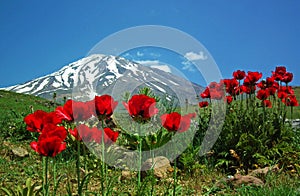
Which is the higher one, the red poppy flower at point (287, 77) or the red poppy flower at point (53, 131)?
the red poppy flower at point (287, 77)

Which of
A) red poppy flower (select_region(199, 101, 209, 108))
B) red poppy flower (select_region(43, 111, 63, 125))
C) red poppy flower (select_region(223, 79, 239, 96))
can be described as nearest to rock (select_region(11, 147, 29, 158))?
red poppy flower (select_region(199, 101, 209, 108))

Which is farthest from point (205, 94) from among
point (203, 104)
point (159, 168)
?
point (159, 168)

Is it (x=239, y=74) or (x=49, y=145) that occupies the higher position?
(x=239, y=74)

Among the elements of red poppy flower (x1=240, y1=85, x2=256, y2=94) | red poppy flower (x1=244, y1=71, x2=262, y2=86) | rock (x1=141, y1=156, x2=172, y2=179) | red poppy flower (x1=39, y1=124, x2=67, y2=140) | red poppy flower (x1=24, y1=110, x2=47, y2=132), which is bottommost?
rock (x1=141, y1=156, x2=172, y2=179)

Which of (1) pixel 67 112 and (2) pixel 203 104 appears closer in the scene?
(1) pixel 67 112

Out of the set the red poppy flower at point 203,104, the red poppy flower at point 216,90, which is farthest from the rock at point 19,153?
the red poppy flower at point 216,90

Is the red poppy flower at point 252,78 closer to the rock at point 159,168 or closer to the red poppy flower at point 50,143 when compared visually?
the rock at point 159,168

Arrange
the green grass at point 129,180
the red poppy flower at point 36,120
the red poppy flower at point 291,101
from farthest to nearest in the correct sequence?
the red poppy flower at point 291,101, the green grass at point 129,180, the red poppy flower at point 36,120

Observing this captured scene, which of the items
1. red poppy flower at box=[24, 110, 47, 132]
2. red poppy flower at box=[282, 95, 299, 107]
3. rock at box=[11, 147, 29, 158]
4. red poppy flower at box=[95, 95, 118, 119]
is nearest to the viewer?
red poppy flower at box=[95, 95, 118, 119]

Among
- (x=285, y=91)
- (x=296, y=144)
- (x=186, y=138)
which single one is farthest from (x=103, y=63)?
(x=296, y=144)

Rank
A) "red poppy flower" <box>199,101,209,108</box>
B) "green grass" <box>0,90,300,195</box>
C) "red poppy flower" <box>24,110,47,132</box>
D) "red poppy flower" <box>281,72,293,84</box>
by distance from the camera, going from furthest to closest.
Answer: "red poppy flower" <box>281,72,293,84</box> → "red poppy flower" <box>199,101,209,108</box> → "green grass" <box>0,90,300,195</box> → "red poppy flower" <box>24,110,47,132</box>

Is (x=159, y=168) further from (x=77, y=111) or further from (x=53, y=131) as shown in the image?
(x=53, y=131)

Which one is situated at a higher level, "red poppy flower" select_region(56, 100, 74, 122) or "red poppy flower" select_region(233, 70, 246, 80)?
"red poppy flower" select_region(233, 70, 246, 80)

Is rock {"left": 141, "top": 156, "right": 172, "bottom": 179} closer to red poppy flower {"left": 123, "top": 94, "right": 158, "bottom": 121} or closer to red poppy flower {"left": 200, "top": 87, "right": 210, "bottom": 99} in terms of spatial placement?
red poppy flower {"left": 200, "top": 87, "right": 210, "bottom": 99}
